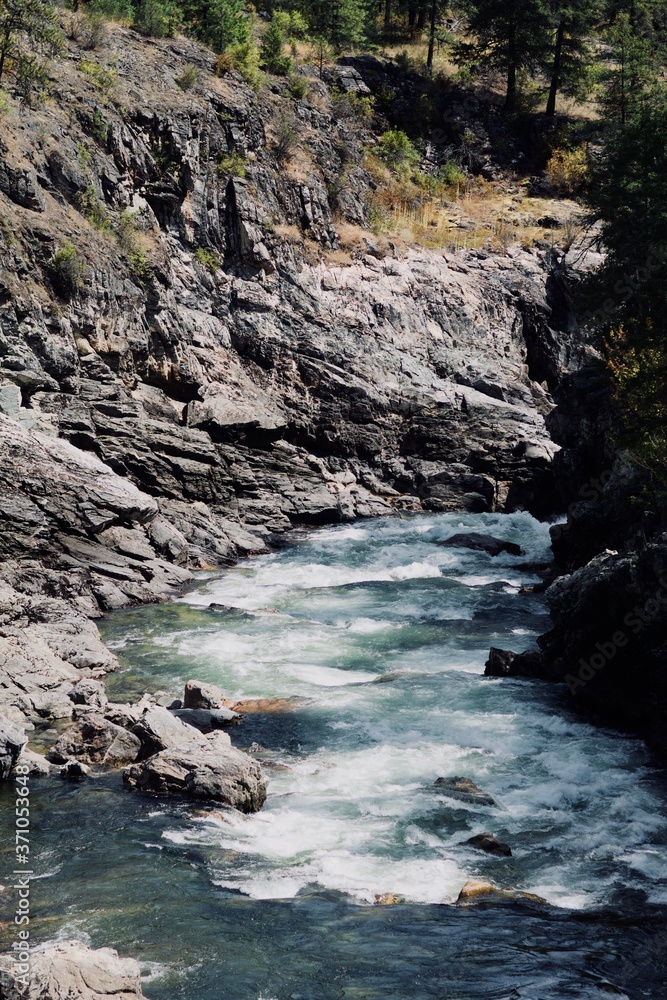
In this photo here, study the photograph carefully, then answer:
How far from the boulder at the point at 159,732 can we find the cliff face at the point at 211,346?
3964 millimetres

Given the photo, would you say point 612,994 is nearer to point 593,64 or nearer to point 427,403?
point 427,403

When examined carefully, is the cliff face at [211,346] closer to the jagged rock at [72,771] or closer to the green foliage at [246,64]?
the green foliage at [246,64]

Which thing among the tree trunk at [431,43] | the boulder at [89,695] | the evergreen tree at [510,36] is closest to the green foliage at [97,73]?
the boulder at [89,695]

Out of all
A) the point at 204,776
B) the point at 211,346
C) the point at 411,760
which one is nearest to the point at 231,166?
the point at 211,346

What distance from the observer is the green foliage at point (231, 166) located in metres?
37.7

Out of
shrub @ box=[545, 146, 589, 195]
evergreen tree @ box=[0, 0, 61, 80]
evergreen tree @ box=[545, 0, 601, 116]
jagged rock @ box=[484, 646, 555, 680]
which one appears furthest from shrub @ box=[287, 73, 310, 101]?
jagged rock @ box=[484, 646, 555, 680]

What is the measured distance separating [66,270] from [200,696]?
61.1 feet

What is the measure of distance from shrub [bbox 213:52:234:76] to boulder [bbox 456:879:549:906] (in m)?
40.5

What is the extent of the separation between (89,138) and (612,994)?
33.0m

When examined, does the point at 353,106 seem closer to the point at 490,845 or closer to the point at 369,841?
the point at 369,841

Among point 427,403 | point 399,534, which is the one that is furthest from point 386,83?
point 399,534

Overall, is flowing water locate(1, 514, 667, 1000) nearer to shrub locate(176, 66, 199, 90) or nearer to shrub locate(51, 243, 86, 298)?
shrub locate(51, 243, 86, 298)

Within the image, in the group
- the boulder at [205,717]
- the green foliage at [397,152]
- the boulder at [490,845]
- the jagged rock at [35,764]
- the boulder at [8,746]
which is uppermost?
the green foliage at [397,152]

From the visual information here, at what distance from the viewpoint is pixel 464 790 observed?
1201 cm
